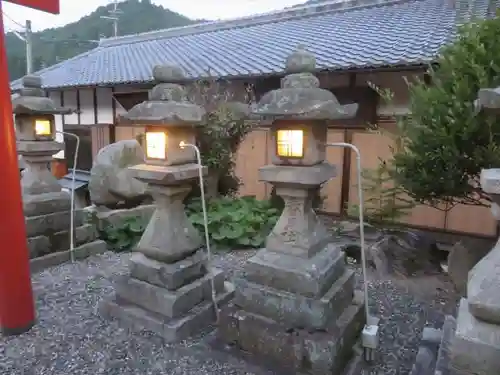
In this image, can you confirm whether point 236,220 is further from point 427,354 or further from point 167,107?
point 427,354

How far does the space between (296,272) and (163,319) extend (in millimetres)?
1381

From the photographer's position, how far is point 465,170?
12.9 ft

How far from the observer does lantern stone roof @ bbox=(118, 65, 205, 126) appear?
333cm

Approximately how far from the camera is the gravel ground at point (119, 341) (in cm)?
297

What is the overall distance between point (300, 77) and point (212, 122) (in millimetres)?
4053

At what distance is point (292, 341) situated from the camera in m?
2.88

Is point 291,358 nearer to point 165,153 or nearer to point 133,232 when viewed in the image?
point 165,153

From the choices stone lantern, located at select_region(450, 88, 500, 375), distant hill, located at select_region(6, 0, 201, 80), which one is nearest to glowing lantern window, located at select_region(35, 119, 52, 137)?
stone lantern, located at select_region(450, 88, 500, 375)

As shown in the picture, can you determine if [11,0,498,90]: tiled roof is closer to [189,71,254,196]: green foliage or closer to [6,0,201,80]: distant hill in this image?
[189,71,254,196]: green foliage

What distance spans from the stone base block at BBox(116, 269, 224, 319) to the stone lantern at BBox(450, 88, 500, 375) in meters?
2.30

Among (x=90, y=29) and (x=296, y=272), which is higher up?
(x=90, y=29)

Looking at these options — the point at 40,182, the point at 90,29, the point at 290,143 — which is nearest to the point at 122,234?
the point at 40,182

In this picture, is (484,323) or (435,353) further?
(435,353)

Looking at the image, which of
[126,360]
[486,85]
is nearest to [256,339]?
[126,360]
